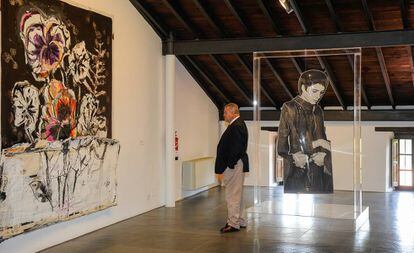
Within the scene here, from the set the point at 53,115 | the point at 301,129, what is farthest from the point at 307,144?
the point at 53,115

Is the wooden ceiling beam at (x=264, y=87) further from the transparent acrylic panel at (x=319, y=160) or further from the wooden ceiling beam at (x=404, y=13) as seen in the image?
the wooden ceiling beam at (x=404, y=13)

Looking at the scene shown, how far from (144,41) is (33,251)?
357cm

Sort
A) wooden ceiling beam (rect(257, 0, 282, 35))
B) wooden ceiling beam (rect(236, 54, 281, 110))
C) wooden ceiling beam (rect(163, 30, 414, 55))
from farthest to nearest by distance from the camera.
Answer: wooden ceiling beam (rect(236, 54, 281, 110))
wooden ceiling beam (rect(257, 0, 282, 35))
wooden ceiling beam (rect(163, 30, 414, 55))

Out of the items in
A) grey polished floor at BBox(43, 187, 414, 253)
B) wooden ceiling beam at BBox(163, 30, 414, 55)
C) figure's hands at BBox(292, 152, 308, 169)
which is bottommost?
grey polished floor at BBox(43, 187, 414, 253)

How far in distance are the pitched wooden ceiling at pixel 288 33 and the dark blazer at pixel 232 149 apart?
1.63m

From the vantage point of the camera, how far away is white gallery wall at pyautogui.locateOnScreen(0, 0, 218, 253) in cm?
640

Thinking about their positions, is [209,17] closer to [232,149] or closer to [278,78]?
[278,78]

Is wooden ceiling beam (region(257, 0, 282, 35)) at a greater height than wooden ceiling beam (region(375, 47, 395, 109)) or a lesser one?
greater

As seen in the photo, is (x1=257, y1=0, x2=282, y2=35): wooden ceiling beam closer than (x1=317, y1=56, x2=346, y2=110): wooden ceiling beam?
Yes

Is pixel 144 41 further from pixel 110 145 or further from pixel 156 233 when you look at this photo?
pixel 156 233

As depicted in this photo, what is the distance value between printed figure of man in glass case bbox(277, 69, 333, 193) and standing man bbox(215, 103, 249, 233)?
92 cm

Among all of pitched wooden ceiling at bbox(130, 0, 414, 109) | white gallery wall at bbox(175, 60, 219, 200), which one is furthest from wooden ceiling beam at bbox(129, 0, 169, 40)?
white gallery wall at bbox(175, 60, 219, 200)

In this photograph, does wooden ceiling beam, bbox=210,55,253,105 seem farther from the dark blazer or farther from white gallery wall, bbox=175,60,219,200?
the dark blazer

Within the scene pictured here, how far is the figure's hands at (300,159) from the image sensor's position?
22.4ft
